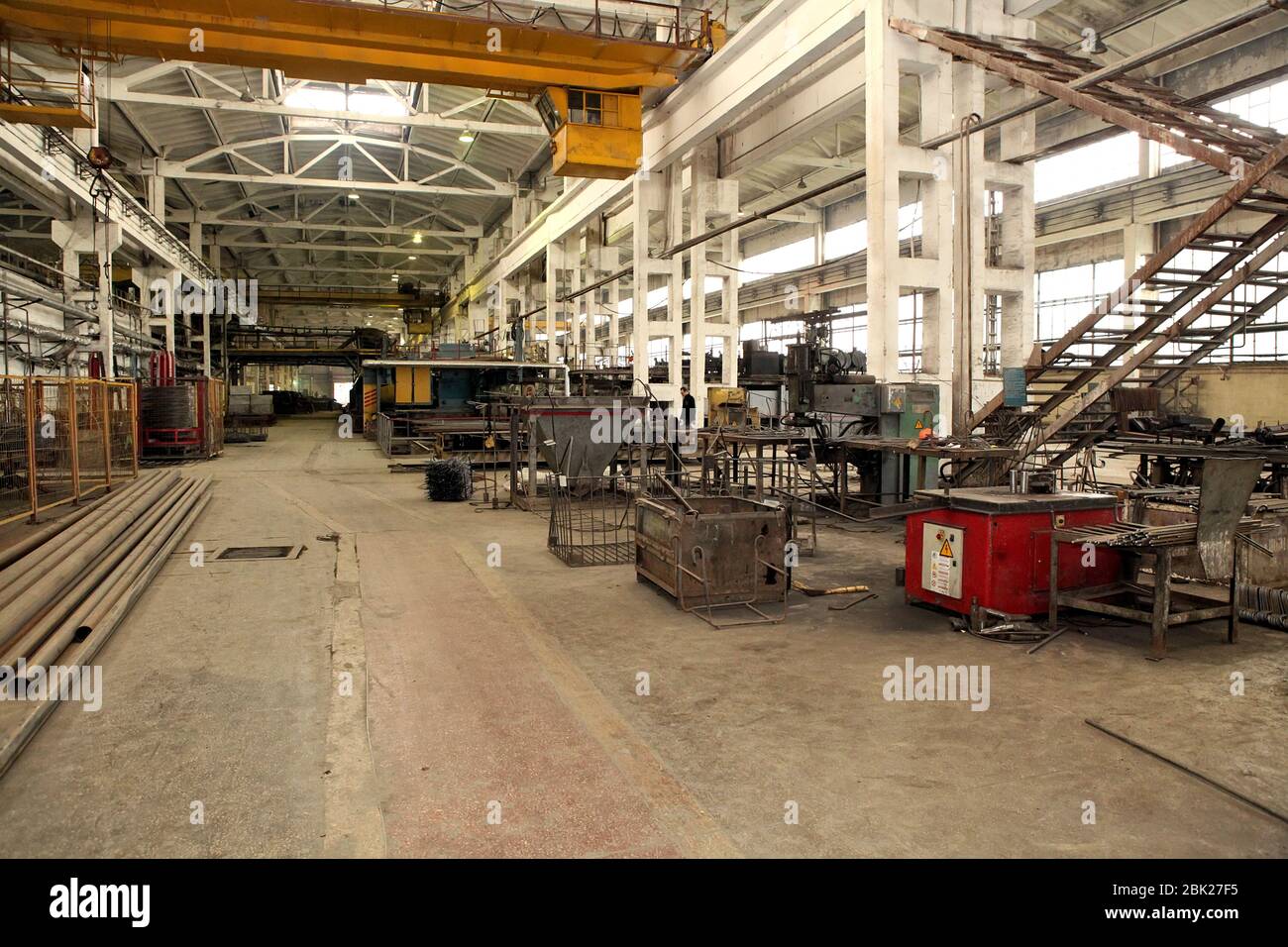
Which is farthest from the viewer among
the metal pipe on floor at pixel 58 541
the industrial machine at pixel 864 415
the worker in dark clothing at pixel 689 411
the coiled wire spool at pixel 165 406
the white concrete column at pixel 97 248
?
the coiled wire spool at pixel 165 406

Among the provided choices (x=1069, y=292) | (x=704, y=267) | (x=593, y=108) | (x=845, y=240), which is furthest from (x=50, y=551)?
(x=845, y=240)

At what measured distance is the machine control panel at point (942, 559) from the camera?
6.24 meters

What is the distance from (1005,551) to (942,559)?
1.69ft

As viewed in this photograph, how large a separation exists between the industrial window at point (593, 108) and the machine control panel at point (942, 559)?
12278 millimetres

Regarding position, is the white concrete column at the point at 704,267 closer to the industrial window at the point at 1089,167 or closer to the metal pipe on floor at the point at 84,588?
the industrial window at the point at 1089,167

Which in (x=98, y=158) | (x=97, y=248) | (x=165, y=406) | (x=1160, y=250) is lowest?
(x=165, y=406)

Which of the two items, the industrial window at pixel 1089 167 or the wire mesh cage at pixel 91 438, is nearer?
the wire mesh cage at pixel 91 438

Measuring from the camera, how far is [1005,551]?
236 inches

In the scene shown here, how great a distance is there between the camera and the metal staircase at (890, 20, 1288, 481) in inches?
302

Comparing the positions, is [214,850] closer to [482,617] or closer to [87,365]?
[482,617]

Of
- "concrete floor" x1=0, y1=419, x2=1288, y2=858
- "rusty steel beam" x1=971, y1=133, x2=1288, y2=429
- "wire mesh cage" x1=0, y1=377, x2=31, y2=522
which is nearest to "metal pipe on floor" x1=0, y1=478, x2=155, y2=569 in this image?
"wire mesh cage" x1=0, y1=377, x2=31, y2=522

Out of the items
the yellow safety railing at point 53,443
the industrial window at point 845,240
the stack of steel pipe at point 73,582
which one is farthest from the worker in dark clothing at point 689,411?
the industrial window at point 845,240

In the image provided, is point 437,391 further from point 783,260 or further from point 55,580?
point 55,580

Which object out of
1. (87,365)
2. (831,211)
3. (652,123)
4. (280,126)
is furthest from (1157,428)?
(280,126)
